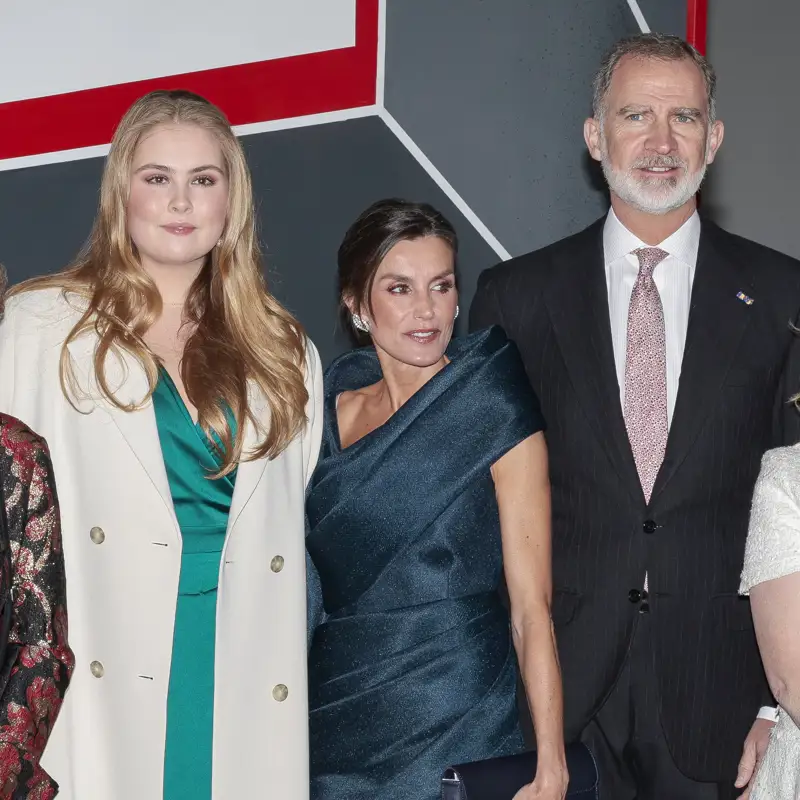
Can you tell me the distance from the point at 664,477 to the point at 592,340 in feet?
0.98

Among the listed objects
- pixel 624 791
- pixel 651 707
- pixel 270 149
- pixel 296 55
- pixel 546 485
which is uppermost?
pixel 296 55

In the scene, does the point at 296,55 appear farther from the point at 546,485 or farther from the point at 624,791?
the point at 624,791

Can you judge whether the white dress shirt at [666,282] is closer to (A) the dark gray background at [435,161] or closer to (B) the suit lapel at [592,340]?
(B) the suit lapel at [592,340]

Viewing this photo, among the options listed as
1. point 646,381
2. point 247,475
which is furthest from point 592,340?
point 247,475

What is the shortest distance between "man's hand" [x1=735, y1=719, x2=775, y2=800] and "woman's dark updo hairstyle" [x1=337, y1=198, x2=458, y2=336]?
1039mm

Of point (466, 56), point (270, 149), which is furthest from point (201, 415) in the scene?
point (466, 56)

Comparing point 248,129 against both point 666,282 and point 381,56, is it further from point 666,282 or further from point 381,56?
point 666,282

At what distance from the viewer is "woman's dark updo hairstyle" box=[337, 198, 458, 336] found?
2422 millimetres

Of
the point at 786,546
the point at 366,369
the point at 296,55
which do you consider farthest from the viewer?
the point at 296,55

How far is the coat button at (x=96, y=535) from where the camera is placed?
214cm

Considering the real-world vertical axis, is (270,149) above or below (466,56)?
below

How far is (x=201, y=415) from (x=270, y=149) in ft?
4.26

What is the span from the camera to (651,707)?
2.35 m

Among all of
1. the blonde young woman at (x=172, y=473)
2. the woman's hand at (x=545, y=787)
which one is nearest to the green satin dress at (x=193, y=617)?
the blonde young woman at (x=172, y=473)
